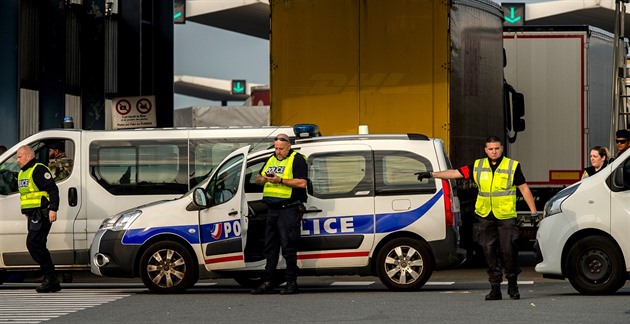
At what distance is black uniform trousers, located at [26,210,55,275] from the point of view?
1708 cm

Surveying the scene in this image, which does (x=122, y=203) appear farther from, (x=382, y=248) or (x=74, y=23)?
(x=74, y=23)

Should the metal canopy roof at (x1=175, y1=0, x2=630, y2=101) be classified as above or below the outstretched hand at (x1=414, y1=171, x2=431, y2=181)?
above

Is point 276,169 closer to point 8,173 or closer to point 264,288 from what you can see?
point 264,288

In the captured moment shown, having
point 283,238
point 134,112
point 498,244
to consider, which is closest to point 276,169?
point 283,238

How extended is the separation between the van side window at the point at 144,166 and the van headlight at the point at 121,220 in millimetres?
1062

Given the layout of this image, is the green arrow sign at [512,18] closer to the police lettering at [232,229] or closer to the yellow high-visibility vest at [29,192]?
the yellow high-visibility vest at [29,192]

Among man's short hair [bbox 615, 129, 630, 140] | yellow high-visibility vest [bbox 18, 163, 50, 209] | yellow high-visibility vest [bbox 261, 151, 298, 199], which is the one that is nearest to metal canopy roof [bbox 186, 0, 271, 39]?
man's short hair [bbox 615, 129, 630, 140]

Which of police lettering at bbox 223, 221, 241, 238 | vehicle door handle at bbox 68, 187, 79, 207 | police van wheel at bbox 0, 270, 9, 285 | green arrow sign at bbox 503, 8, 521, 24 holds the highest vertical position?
green arrow sign at bbox 503, 8, 521, 24

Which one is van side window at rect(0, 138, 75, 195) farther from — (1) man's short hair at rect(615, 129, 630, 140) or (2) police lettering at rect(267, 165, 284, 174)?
(1) man's short hair at rect(615, 129, 630, 140)

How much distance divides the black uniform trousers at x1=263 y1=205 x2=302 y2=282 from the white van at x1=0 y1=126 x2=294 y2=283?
5.65ft

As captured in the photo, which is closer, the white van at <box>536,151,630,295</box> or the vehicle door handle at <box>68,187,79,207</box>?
the white van at <box>536,151,630,295</box>

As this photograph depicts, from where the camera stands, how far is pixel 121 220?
664 inches

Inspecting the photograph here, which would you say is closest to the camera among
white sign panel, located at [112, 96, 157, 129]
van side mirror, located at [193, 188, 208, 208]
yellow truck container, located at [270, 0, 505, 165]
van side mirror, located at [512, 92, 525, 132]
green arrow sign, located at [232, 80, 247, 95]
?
van side mirror, located at [193, 188, 208, 208]

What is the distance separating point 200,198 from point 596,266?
4.24m
